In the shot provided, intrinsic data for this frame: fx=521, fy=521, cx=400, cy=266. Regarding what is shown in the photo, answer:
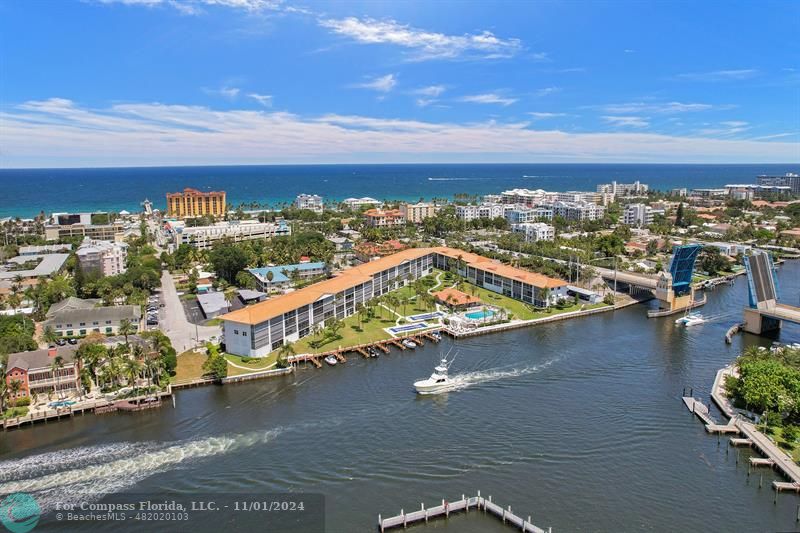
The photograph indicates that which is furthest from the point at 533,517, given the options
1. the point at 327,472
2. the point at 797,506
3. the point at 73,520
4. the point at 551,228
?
the point at 551,228

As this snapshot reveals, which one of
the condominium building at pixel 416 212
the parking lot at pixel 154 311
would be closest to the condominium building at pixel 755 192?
the condominium building at pixel 416 212

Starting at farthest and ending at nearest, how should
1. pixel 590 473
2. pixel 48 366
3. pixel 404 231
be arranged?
pixel 404 231 < pixel 48 366 < pixel 590 473

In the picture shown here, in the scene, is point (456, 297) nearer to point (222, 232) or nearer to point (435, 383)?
point (435, 383)

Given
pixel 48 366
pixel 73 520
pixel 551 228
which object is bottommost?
pixel 73 520

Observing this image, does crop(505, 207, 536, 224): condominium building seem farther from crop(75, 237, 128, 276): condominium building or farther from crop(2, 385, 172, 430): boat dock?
crop(2, 385, 172, 430): boat dock

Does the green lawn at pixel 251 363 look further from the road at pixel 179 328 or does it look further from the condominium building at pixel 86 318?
the condominium building at pixel 86 318

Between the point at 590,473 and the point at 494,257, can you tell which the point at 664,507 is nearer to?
the point at 590,473
